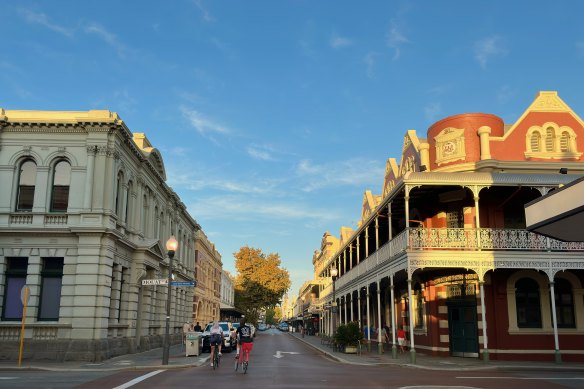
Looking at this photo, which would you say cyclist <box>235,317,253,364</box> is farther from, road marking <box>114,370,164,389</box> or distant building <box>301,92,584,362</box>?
distant building <box>301,92,584,362</box>

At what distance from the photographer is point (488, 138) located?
2470 centimetres

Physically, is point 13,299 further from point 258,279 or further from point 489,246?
point 258,279

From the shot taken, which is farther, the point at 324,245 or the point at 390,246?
the point at 324,245

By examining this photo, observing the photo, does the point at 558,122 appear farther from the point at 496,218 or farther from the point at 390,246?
the point at 390,246

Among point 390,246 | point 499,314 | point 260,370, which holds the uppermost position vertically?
point 390,246

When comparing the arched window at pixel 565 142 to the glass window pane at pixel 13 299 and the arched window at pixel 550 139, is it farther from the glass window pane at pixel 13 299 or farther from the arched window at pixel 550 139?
the glass window pane at pixel 13 299

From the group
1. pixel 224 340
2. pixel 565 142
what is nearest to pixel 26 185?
pixel 224 340

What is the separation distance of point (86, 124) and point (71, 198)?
3.42 m

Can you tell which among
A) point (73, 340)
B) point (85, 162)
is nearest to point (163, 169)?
point (85, 162)

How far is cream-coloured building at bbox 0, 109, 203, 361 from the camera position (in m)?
22.4

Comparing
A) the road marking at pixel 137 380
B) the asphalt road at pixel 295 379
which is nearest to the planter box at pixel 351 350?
the asphalt road at pixel 295 379

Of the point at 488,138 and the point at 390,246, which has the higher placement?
the point at 488,138

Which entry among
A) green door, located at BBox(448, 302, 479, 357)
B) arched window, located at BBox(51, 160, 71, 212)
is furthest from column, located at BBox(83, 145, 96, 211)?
green door, located at BBox(448, 302, 479, 357)

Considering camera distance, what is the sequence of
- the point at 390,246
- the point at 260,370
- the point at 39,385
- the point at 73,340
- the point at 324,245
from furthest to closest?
the point at 324,245, the point at 390,246, the point at 73,340, the point at 260,370, the point at 39,385
